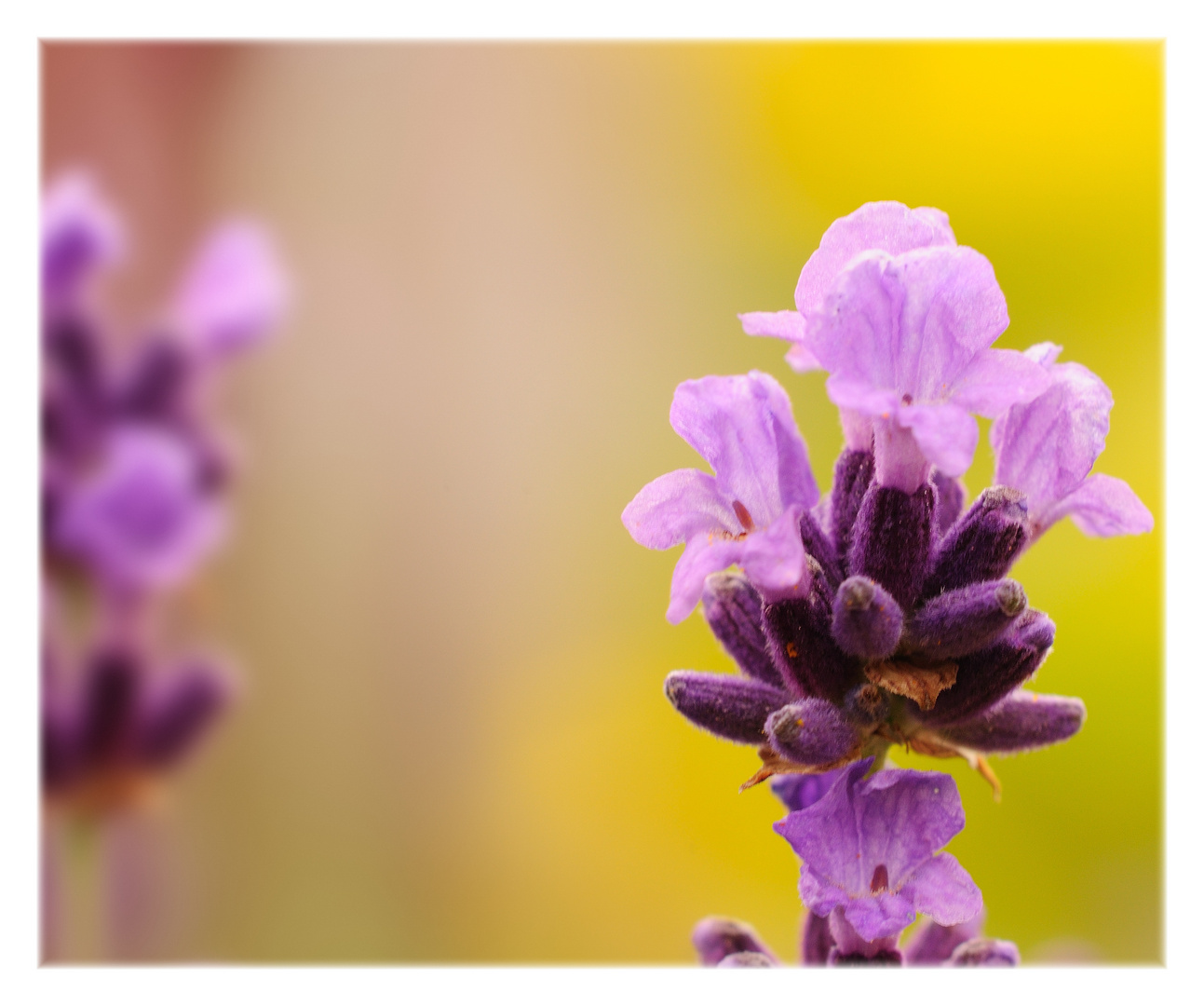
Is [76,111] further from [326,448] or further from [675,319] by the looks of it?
[675,319]

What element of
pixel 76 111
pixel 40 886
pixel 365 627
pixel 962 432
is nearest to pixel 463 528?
pixel 365 627

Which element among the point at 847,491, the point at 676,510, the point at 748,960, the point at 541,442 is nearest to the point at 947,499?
the point at 847,491

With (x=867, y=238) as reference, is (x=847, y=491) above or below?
below

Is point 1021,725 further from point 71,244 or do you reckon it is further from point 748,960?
point 71,244

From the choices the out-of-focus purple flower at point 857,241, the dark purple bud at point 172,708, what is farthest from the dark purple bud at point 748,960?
the dark purple bud at point 172,708

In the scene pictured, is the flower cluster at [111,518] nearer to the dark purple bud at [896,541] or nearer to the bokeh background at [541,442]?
the bokeh background at [541,442]
